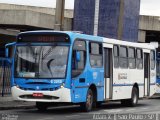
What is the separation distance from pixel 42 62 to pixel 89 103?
8.92 feet

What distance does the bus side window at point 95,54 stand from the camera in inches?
831

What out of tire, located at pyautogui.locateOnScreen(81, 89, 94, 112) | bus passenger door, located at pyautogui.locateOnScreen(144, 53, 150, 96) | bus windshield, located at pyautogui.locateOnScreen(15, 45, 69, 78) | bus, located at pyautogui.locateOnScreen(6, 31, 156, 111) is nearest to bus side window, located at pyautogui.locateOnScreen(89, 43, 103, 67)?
bus, located at pyautogui.locateOnScreen(6, 31, 156, 111)

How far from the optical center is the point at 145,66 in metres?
27.3

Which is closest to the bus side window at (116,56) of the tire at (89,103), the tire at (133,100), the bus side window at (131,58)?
the bus side window at (131,58)

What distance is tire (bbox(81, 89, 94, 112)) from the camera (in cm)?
2083

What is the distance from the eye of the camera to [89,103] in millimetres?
21094

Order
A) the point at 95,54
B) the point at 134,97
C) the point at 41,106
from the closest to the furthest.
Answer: the point at 95,54 → the point at 41,106 → the point at 134,97

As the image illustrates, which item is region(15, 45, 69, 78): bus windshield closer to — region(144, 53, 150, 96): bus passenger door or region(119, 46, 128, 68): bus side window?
region(119, 46, 128, 68): bus side window

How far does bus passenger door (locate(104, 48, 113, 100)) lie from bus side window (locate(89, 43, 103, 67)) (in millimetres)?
651

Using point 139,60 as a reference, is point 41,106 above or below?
below

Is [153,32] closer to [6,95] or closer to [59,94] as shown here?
[6,95]

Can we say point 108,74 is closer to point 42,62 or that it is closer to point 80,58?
point 80,58

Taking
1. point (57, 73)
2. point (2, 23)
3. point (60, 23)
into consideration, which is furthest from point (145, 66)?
point (2, 23)

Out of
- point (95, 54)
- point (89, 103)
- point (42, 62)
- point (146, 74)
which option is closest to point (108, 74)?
point (95, 54)
